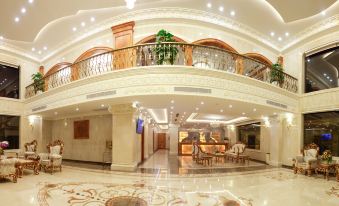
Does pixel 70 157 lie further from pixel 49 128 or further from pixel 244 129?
pixel 244 129

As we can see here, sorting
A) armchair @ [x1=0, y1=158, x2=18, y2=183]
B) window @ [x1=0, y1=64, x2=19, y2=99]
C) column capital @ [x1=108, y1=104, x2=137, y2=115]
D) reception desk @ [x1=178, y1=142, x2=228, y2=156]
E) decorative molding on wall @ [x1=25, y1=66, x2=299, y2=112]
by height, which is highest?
window @ [x1=0, y1=64, x2=19, y2=99]

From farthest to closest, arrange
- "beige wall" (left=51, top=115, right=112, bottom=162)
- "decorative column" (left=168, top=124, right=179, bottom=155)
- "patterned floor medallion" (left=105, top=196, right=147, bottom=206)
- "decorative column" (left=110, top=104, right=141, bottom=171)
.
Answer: "decorative column" (left=168, top=124, right=179, bottom=155)
"beige wall" (left=51, top=115, right=112, bottom=162)
"decorative column" (left=110, top=104, right=141, bottom=171)
"patterned floor medallion" (left=105, top=196, right=147, bottom=206)

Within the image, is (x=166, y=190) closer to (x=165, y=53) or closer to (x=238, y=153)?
(x=165, y=53)

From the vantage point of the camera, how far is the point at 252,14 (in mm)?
9164

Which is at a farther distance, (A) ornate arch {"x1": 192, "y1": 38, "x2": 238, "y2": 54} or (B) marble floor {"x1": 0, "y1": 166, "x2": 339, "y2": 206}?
(A) ornate arch {"x1": 192, "y1": 38, "x2": 238, "y2": 54}

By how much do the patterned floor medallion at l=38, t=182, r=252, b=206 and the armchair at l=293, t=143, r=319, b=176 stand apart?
474cm

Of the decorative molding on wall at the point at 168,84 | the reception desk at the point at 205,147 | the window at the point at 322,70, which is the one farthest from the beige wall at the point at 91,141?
the window at the point at 322,70

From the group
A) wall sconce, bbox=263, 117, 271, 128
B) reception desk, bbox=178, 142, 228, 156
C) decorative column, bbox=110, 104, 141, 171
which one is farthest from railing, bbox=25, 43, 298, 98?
reception desk, bbox=178, 142, 228, 156

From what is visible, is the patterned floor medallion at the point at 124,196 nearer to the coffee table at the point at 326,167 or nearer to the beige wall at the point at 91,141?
the coffee table at the point at 326,167

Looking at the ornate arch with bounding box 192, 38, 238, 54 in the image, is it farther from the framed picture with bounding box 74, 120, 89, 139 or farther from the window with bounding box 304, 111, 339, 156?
the framed picture with bounding box 74, 120, 89, 139

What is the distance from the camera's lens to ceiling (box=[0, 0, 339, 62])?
806 centimetres

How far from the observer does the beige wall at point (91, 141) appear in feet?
36.5

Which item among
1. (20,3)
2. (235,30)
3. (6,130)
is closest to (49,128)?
(6,130)

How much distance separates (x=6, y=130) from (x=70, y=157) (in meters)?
3.31
